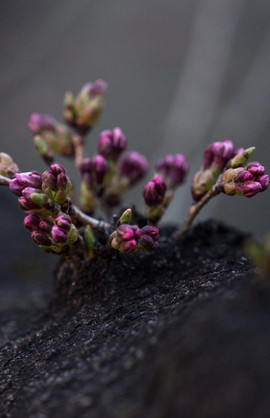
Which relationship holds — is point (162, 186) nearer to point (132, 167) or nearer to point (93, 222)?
point (93, 222)

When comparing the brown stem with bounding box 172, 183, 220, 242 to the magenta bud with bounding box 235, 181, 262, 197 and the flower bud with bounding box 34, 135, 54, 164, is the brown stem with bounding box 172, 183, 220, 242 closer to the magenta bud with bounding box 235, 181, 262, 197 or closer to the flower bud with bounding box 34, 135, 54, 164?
the magenta bud with bounding box 235, 181, 262, 197

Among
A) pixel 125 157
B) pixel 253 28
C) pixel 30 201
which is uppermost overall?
pixel 253 28

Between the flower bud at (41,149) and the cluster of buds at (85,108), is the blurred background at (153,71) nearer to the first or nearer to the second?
the cluster of buds at (85,108)

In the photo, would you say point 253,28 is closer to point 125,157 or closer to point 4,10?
point 4,10

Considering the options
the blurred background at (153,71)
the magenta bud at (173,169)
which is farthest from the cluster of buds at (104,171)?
the blurred background at (153,71)

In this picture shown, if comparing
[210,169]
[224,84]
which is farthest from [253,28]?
[210,169]
